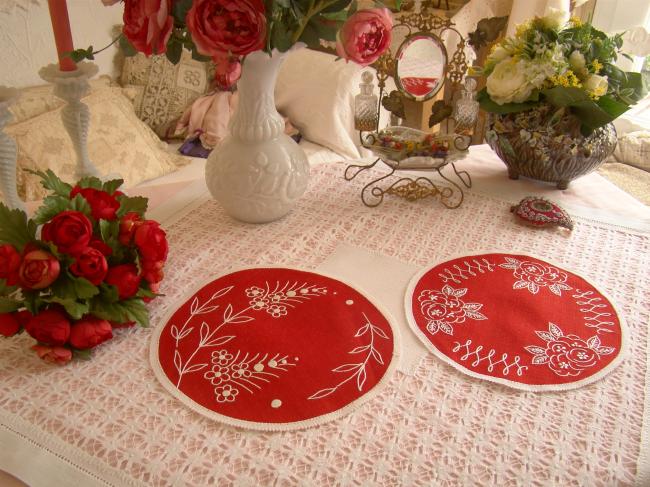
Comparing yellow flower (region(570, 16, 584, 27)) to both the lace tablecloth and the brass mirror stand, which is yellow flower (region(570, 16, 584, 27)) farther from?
the lace tablecloth

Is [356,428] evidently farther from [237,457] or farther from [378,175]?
[378,175]

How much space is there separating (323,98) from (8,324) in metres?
1.37

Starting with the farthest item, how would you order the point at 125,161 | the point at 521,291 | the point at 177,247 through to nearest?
1. the point at 125,161
2. the point at 177,247
3. the point at 521,291

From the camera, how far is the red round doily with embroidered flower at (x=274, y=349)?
67 cm

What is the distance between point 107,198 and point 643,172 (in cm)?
164

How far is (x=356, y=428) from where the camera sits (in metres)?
0.64

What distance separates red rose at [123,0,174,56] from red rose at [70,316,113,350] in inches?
15.3

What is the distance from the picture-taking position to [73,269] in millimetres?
689

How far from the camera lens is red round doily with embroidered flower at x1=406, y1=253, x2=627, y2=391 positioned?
0.73 m

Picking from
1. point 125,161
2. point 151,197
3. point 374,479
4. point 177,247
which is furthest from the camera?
point 125,161

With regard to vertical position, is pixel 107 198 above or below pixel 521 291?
above

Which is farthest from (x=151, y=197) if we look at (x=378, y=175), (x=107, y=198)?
(x=378, y=175)

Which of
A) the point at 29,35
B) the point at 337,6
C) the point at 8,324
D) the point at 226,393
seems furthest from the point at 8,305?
the point at 29,35

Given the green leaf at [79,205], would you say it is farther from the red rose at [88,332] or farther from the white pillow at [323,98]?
the white pillow at [323,98]
